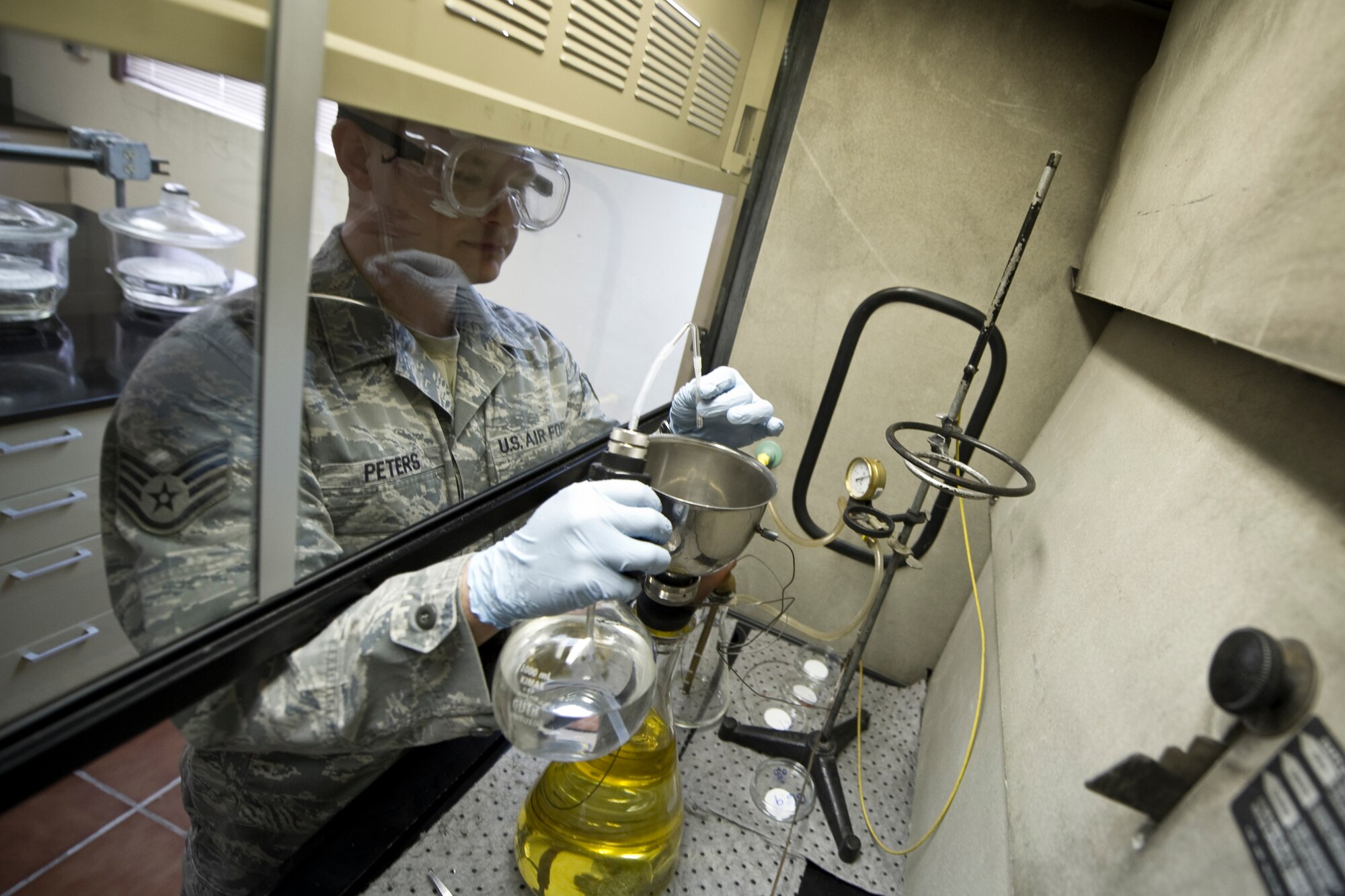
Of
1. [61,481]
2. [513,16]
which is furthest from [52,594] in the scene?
[513,16]

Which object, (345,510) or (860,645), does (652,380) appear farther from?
(860,645)

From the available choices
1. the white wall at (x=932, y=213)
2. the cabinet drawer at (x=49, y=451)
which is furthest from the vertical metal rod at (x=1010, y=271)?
the cabinet drawer at (x=49, y=451)

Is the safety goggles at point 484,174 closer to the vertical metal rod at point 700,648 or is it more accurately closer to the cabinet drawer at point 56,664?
the cabinet drawer at point 56,664

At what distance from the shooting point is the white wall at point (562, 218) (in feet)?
1.83

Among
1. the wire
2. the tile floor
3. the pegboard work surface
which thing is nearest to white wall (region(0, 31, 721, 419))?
the pegboard work surface

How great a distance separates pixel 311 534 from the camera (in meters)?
0.87

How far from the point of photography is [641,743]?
938mm

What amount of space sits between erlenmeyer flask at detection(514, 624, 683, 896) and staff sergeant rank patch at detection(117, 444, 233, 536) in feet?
1.85

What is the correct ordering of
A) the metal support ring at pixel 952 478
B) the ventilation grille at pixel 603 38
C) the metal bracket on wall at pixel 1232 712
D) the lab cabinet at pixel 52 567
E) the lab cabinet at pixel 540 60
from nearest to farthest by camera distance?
the metal bracket on wall at pixel 1232 712 < the lab cabinet at pixel 540 60 < the lab cabinet at pixel 52 567 < the metal support ring at pixel 952 478 < the ventilation grille at pixel 603 38

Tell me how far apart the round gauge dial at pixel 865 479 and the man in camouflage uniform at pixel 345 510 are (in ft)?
1.72

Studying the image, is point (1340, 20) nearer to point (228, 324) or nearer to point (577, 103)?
point (577, 103)

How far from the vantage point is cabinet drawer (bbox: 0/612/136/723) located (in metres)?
0.62

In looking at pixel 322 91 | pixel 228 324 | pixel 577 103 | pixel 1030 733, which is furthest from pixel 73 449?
pixel 1030 733

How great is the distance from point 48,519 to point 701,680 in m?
1.13
